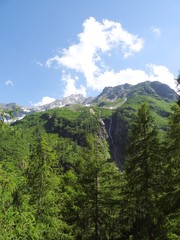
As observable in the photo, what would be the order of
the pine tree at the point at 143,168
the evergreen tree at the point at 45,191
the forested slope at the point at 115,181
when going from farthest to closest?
1. the pine tree at the point at 143,168
2. the evergreen tree at the point at 45,191
3. the forested slope at the point at 115,181

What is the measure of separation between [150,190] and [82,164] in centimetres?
→ 716

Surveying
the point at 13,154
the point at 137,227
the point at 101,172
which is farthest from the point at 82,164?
the point at 13,154

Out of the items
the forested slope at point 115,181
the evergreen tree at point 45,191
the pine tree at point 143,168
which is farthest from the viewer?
the pine tree at point 143,168

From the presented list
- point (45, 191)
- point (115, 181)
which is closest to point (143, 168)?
point (115, 181)

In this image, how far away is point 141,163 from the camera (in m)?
22.2

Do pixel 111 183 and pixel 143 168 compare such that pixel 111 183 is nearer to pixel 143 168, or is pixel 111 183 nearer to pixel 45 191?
pixel 143 168

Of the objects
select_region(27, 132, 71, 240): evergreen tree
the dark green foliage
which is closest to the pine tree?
the dark green foliage

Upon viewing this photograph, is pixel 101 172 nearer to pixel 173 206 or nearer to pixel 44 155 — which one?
pixel 44 155

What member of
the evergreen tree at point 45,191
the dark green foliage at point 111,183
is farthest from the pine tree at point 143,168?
the evergreen tree at point 45,191

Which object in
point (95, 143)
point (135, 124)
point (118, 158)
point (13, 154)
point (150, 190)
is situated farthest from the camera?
point (118, 158)

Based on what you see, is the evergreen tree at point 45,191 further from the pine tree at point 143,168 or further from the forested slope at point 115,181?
the pine tree at point 143,168

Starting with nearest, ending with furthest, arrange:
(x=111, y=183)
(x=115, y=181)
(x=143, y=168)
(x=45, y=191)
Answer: (x=45, y=191), (x=143, y=168), (x=111, y=183), (x=115, y=181)

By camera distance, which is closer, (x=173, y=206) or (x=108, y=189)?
(x=173, y=206)

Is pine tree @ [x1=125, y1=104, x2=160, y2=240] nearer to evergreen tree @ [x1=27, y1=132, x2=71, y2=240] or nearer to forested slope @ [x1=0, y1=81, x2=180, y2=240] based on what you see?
forested slope @ [x1=0, y1=81, x2=180, y2=240]
